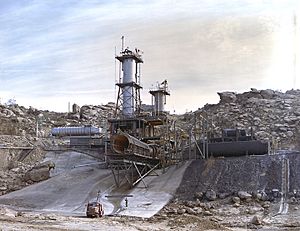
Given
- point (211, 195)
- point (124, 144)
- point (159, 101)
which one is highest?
point (159, 101)

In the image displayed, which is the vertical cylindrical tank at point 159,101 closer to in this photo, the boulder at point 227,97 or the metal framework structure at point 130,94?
the metal framework structure at point 130,94

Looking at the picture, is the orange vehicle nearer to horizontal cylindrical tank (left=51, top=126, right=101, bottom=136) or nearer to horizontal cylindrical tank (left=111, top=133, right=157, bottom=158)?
horizontal cylindrical tank (left=111, top=133, right=157, bottom=158)

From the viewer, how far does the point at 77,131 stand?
5584 cm

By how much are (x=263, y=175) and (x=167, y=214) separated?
27.7 feet

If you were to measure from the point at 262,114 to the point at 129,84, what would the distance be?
1937 cm

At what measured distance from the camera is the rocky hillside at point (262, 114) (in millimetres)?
51375

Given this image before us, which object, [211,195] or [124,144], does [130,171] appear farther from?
[211,195]

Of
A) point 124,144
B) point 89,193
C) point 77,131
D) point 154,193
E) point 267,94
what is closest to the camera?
point 154,193

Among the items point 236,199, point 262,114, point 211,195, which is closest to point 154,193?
point 211,195

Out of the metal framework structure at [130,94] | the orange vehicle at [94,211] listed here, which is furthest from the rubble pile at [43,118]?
the orange vehicle at [94,211]

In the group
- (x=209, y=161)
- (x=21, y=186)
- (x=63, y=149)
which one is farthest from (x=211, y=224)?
(x=63, y=149)

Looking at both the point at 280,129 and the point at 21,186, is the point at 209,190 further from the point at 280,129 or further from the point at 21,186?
the point at 280,129

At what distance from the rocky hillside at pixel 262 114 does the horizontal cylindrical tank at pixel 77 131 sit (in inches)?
462

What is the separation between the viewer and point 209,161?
37.0 meters
